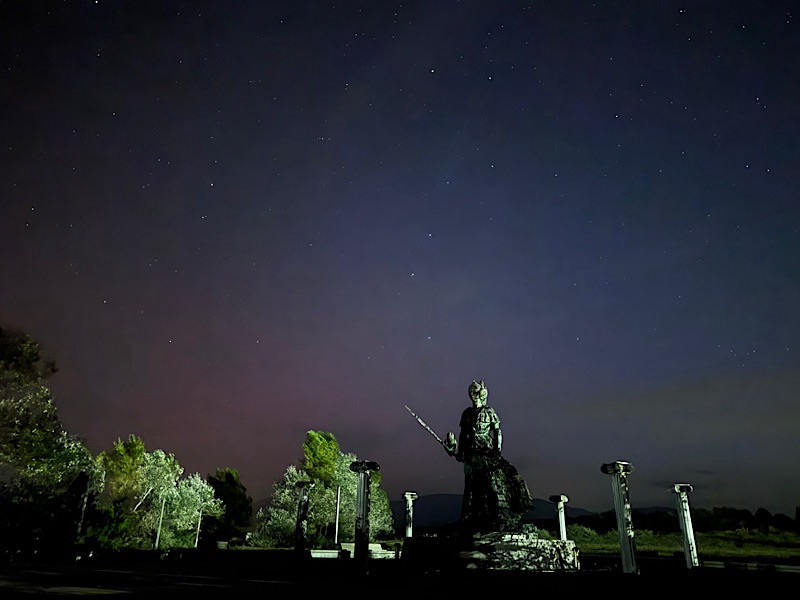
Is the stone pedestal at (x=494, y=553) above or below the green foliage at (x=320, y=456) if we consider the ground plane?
below

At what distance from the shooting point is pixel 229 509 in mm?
54031

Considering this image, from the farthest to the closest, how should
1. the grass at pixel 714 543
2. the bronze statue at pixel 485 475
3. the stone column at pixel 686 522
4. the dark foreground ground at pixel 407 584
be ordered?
the grass at pixel 714 543, the stone column at pixel 686 522, the bronze statue at pixel 485 475, the dark foreground ground at pixel 407 584

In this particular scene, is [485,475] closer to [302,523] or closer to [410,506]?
[410,506]

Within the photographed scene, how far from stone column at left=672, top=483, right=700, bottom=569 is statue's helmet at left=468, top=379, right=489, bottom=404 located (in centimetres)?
804

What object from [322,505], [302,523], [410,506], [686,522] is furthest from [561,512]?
[322,505]

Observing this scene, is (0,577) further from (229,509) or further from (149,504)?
(229,509)

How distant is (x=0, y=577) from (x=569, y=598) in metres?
11.2

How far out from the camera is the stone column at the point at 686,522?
1783 centimetres

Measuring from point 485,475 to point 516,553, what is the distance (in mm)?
3126

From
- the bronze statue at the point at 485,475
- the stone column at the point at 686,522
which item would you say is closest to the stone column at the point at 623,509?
the bronze statue at the point at 485,475

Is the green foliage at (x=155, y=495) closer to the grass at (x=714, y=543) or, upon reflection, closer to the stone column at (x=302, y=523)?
the stone column at (x=302, y=523)

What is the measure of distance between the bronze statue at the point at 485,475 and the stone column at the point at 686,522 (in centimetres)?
635

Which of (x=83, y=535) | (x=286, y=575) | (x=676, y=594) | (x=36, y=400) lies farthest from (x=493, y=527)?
(x=36, y=400)

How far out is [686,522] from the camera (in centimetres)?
1848
